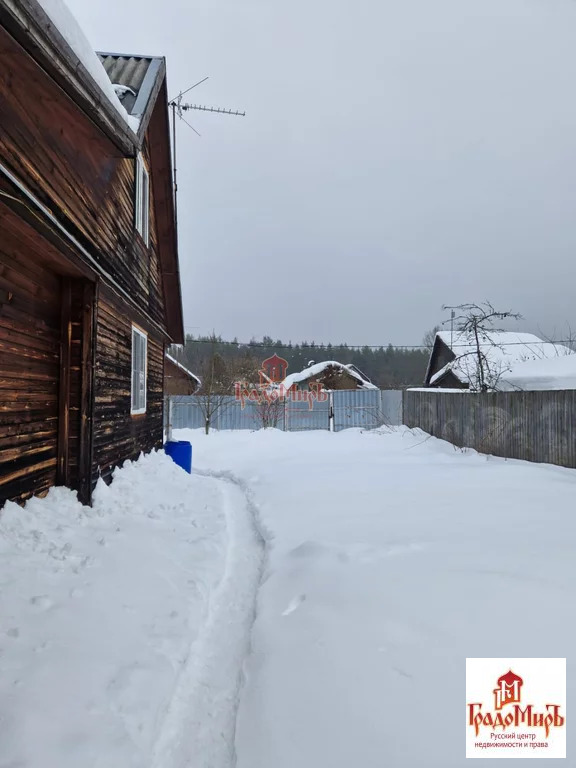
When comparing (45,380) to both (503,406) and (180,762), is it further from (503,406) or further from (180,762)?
(503,406)

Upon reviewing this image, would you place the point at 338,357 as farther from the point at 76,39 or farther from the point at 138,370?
the point at 76,39

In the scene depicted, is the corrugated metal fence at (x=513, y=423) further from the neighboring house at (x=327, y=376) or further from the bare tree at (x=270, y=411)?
the neighboring house at (x=327, y=376)

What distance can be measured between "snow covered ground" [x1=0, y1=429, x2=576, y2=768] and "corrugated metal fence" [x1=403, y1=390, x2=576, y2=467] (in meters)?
3.07

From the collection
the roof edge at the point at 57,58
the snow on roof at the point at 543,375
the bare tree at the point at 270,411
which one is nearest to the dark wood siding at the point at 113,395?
the roof edge at the point at 57,58

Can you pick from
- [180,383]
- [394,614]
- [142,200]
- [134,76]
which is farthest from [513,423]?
[180,383]

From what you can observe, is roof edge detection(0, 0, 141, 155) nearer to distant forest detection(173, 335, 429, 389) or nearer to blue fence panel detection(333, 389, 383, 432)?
blue fence panel detection(333, 389, 383, 432)

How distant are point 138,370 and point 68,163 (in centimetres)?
395

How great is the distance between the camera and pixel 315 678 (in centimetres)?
235

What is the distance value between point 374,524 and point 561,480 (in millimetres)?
3925

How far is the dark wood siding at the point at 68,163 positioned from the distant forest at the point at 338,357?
998 inches

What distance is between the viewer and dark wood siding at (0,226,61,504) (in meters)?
3.66

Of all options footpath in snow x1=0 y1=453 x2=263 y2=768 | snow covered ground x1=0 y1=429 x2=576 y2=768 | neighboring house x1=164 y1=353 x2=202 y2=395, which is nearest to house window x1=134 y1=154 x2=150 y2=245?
snow covered ground x1=0 y1=429 x2=576 y2=768

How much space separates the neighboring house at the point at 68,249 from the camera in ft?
10.4

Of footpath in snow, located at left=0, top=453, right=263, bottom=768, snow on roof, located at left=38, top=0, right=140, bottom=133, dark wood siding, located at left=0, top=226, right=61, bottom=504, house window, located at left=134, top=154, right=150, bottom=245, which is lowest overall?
footpath in snow, located at left=0, top=453, right=263, bottom=768
